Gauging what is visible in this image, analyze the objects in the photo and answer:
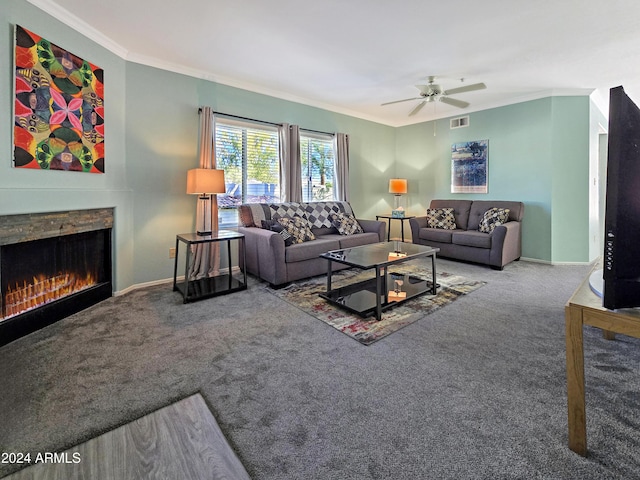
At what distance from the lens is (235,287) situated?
3.50 meters

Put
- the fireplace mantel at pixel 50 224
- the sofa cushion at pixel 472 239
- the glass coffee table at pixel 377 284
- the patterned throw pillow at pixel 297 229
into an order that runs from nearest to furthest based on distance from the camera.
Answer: the fireplace mantel at pixel 50 224 → the glass coffee table at pixel 377 284 → the patterned throw pillow at pixel 297 229 → the sofa cushion at pixel 472 239

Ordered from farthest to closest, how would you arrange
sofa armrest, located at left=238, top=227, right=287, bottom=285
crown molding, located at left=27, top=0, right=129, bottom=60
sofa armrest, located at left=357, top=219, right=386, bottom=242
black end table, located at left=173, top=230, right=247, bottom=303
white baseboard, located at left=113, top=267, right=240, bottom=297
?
sofa armrest, located at left=357, top=219, right=386, bottom=242
sofa armrest, located at left=238, top=227, right=287, bottom=285
white baseboard, located at left=113, top=267, right=240, bottom=297
black end table, located at left=173, top=230, right=247, bottom=303
crown molding, located at left=27, top=0, right=129, bottom=60

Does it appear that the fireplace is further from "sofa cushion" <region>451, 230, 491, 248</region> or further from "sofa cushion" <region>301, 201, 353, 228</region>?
"sofa cushion" <region>451, 230, 491, 248</region>

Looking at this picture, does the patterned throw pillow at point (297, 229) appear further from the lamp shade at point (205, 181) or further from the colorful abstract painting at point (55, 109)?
the colorful abstract painting at point (55, 109)

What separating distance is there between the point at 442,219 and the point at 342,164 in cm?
199

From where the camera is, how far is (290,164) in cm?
470

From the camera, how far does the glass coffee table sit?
2.72 meters

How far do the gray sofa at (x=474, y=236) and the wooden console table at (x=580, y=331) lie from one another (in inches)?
130

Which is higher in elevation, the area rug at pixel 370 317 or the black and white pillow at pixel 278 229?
the black and white pillow at pixel 278 229

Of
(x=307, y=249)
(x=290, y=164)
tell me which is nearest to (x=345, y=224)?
(x=307, y=249)

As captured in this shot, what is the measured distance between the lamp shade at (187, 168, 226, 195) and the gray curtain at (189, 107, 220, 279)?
1.35 ft

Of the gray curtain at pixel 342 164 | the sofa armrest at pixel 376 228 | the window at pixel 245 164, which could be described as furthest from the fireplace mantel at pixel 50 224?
the gray curtain at pixel 342 164

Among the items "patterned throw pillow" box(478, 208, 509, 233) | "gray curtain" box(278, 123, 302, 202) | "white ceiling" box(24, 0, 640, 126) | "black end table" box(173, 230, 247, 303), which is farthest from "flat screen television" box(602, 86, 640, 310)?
"gray curtain" box(278, 123, 302, 202)

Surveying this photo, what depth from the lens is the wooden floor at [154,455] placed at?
118cm
